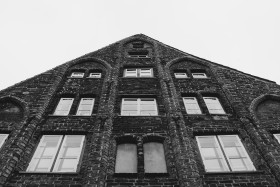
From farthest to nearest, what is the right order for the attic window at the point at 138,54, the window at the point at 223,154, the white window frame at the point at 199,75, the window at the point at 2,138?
the attic window at the point at 138,54, the white window frame at the point at 199,75, the window at the point at 2,138, the window at the point at 223,154

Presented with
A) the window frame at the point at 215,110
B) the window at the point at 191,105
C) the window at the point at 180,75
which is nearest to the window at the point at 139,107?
the window at the point at 191,105

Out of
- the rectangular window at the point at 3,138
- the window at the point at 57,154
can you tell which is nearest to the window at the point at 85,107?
the window at the point at 57,154

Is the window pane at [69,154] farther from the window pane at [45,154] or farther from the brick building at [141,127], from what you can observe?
the window pane at [45,154]

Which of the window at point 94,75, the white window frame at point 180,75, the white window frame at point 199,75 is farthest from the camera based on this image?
the window at point 94,75

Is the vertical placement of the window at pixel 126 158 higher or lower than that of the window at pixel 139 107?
lower

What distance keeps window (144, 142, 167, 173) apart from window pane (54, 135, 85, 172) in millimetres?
2240

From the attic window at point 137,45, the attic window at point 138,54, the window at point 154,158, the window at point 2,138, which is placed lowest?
the window at point 154,158

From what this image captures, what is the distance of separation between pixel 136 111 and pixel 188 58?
576 centimetres

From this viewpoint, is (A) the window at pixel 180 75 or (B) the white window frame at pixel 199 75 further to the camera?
(B) the white window frame at pixel 199 75

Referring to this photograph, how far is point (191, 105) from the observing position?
38.2 ft

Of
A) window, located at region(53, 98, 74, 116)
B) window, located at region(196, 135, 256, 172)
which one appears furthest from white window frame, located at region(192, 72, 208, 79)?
window, located at region(53, 98, 74, 116)

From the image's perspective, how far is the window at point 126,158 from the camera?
8.54 metres

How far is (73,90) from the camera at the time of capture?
41.5 ft

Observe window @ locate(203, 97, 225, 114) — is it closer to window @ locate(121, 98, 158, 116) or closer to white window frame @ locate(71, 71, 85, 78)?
window @ locate(121, 98, 158, 116)
